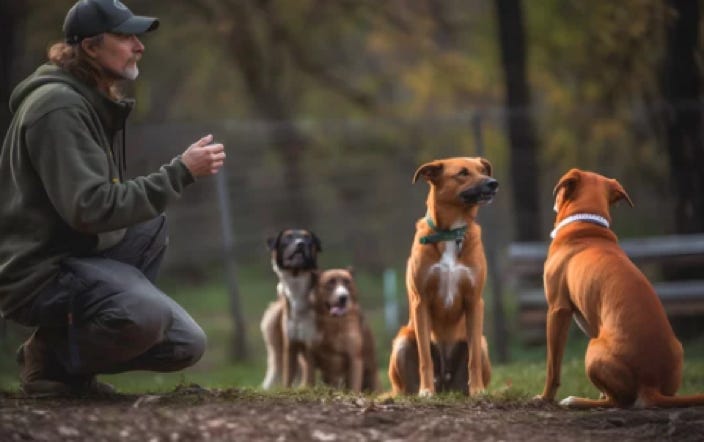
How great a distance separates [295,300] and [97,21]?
3.64 metres

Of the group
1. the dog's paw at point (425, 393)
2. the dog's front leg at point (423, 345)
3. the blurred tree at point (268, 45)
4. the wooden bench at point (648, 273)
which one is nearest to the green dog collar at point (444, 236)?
the dog's front leg at point (423, 345)

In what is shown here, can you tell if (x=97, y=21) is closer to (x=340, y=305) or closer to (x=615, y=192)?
(x=615, y=192)

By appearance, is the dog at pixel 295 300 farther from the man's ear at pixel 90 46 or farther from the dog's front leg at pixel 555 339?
the man's ear at pixel 90 46

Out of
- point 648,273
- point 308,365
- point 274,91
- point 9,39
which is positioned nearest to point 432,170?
point 308,365

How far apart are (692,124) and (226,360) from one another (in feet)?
17.9

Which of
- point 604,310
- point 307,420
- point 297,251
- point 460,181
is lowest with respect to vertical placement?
point 307,420

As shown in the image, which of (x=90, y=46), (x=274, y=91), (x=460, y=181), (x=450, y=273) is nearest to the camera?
(x=90, y=46)

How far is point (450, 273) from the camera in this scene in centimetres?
675

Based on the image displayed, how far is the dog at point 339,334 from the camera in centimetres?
850

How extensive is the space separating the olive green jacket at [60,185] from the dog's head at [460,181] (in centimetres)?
197

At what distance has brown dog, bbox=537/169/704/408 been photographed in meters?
5.62

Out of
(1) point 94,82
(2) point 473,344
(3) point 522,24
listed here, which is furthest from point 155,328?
(3) point 522,24

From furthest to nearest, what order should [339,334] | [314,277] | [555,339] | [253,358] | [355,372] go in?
1. [253,358]
2. [314,277]
3. [339,334]
4. [355,372]
5. [555,339]

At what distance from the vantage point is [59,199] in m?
5.16
